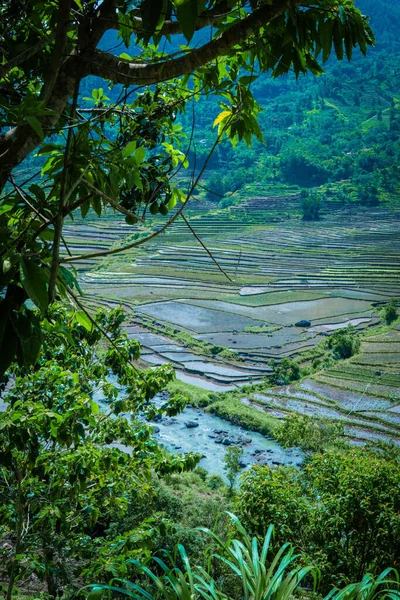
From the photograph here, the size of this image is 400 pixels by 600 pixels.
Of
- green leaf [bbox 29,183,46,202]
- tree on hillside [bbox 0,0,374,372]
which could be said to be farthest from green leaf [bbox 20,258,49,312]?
green leaf [bbox 29,183,46,202]

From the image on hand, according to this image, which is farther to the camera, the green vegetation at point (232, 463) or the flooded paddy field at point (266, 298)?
the flooded paddy field at point (266, 298)

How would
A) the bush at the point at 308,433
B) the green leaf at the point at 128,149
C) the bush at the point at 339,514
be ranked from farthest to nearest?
the bush at the point at 308,433
the bush at the point at 339,514
the green leaf at the point at 128,149

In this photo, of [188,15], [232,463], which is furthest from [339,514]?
[232,463]

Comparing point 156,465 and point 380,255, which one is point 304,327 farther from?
point 156,465

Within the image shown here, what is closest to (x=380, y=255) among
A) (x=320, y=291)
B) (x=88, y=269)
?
(x=320, y=291)

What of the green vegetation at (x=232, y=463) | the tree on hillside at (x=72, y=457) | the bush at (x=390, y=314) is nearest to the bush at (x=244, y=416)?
the green vegetation at (x=232, y=463)

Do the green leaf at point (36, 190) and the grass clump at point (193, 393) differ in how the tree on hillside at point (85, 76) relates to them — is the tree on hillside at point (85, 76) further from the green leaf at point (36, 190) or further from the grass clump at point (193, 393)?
the grass clump at point (193, 393)

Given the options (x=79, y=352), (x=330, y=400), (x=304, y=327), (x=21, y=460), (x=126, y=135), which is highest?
(x=126, y=135)
